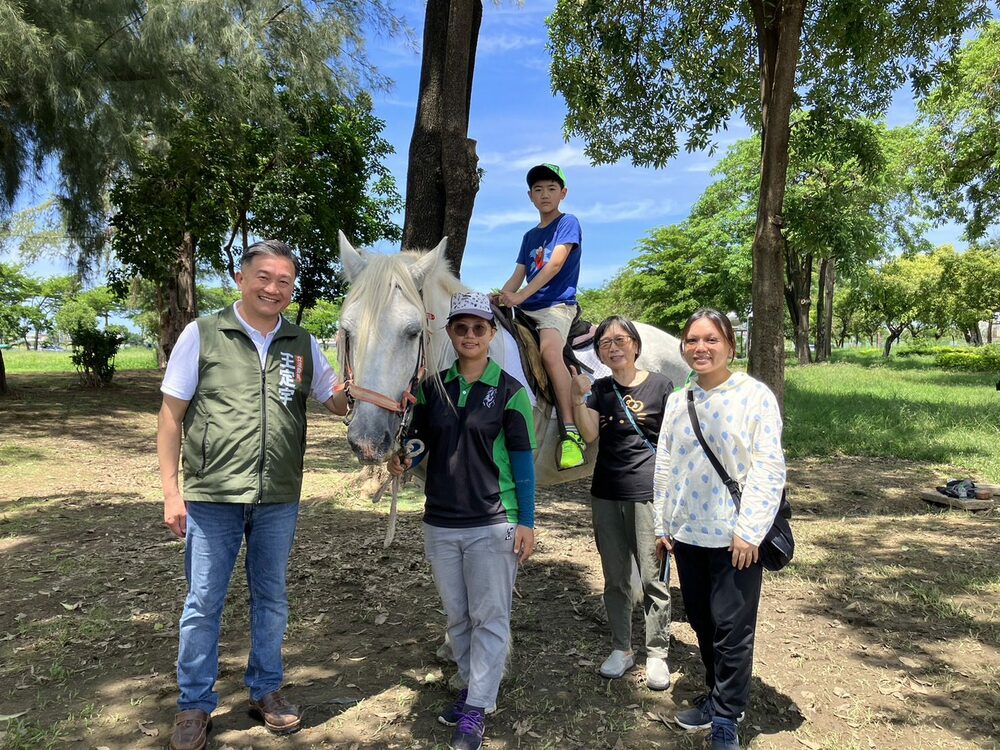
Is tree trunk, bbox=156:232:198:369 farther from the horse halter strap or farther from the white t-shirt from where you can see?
the horse halter strap

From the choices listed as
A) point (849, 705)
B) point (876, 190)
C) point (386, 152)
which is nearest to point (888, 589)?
point (849, 705)

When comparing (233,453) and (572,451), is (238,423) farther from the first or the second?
(572,451)

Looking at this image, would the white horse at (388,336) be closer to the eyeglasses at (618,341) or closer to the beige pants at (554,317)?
the beige pants at (554,317)

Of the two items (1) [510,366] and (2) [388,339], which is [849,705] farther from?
(2) [388,339]

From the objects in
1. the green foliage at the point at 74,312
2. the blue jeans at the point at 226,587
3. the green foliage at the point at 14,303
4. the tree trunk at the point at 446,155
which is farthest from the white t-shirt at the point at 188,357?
the green foliage at the point at 74,312

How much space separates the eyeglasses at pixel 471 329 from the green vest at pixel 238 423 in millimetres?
832

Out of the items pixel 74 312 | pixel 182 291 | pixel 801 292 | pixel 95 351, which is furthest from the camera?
pixel 74 312

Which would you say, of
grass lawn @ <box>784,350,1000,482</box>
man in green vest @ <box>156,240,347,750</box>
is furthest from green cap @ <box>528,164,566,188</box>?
grass lawn @ <box>784,350,1000,482</box>

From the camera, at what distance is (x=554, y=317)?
418 cm

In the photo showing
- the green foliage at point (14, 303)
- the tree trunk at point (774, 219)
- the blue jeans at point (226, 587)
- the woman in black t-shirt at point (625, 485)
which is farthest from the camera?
the green foliage at point (14, 303)

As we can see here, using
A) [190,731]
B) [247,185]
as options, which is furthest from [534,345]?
[247,185]

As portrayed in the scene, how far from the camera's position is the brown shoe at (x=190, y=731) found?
114 inches

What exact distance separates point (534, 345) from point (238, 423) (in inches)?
76.1

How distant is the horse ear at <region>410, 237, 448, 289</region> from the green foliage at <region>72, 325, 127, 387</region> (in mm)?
17410
